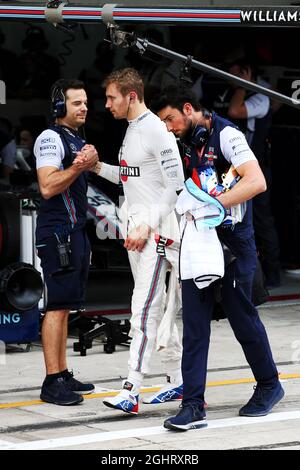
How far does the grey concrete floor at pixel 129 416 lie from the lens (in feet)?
24.6

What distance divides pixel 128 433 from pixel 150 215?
1.39 meters

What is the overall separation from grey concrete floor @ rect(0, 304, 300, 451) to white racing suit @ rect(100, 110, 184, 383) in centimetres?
43

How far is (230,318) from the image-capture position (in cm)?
799

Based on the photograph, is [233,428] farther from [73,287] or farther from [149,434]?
[73,287]

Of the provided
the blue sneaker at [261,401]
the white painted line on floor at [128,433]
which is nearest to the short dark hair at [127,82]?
the blue sneaker at [261,401]

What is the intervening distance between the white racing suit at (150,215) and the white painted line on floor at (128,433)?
0.55 meters

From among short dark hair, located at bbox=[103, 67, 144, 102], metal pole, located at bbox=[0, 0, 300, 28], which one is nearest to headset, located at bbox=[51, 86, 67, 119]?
short dark hair, located at bbox=[103, 67, 144, 102]

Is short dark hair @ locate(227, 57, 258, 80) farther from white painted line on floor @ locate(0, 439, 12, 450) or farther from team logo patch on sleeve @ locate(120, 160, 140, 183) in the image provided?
white painted line on floor @ locate(0, 439, 12, 450)

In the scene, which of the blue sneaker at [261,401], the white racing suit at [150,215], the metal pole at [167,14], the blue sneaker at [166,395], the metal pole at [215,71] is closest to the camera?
the blue sneaker at [261,401]

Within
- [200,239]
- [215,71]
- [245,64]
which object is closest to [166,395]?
[200,239]

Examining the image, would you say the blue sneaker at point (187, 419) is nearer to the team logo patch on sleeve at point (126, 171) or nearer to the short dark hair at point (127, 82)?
the team logo patch on sleeve at point (126, 171)

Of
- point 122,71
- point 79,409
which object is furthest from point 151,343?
point 122,71

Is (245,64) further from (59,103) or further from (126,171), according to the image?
(126,171)

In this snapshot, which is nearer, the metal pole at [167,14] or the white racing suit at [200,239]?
the white racing suit at [200,239]
